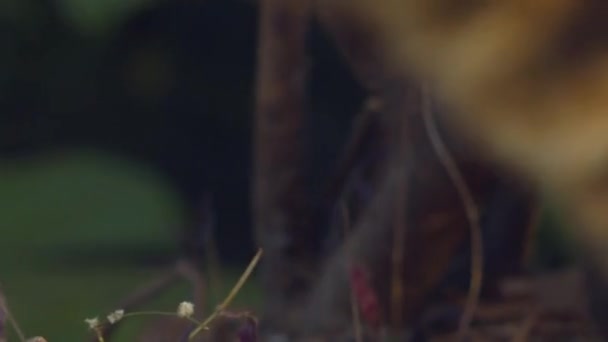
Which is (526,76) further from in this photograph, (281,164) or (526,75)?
(281,164)

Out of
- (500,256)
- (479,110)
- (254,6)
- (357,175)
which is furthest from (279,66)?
(254,6)

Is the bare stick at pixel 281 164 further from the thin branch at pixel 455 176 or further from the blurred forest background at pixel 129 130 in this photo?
the blurred forest background at pixel 129 130

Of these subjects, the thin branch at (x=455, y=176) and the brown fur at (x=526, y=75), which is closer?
the brown fur at (x=526, y=75)

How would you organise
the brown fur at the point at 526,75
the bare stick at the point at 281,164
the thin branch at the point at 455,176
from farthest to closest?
the bare stick at the point at 281,164, the thin branch at the point at 455,176, the brown fur at the point at 526,75

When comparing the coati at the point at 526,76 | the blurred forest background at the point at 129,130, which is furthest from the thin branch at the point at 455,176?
the blurred forest background at the point at 129,130

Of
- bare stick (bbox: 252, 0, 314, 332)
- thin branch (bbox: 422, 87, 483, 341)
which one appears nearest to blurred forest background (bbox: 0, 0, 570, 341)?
bare stick (bbox: 252, 0, 314, 332)

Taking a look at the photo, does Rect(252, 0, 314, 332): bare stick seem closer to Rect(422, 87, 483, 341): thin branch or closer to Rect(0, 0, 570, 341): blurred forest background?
Rect(422, 87, 483, 341): thin branch
